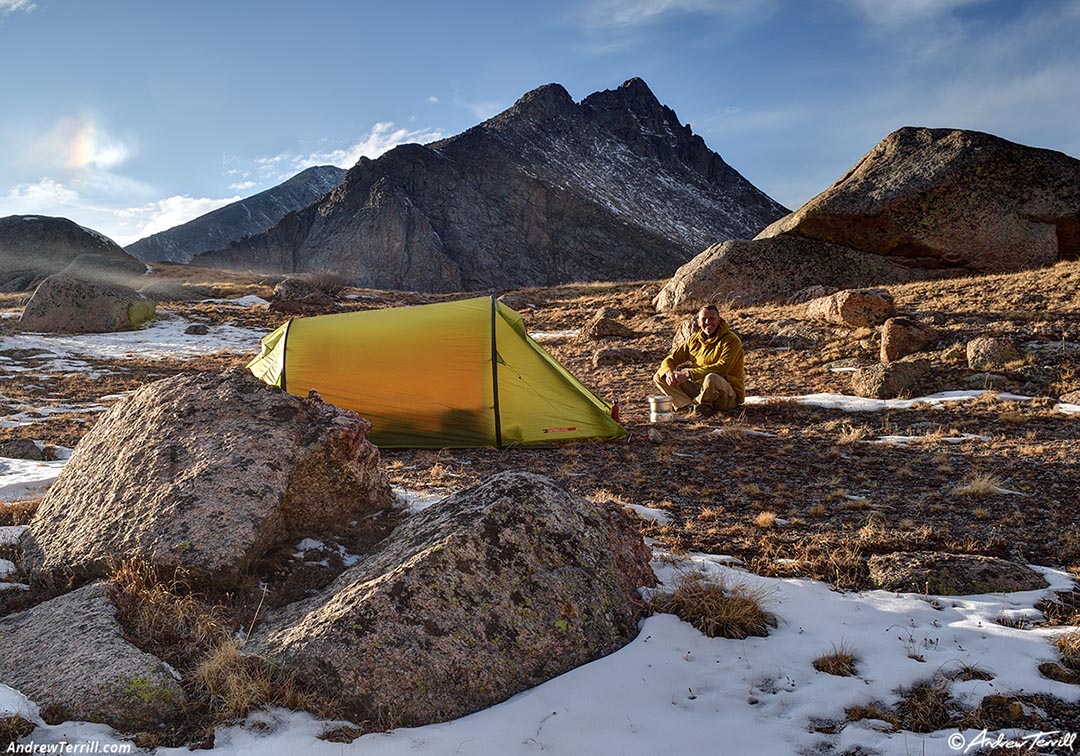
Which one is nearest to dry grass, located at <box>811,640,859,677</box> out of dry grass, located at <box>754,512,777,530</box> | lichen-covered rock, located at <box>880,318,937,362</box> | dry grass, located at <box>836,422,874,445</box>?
dry grass, located at <box>754,512,777,530</box>

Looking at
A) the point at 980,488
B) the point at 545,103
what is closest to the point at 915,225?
the point at 980,488

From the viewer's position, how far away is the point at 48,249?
5484cm

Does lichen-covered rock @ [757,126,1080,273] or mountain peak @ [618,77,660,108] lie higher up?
mountain peak @ [618,77,660,108]

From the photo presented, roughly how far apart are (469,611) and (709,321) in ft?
26.6

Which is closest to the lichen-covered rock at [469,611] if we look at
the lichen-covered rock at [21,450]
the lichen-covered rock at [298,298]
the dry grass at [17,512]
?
the dry grass at [17,512]

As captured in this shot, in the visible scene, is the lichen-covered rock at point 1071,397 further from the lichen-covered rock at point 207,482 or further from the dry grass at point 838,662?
the lichen-covered rock at point 207,482

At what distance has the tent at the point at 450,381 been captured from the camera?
9391 millimetres

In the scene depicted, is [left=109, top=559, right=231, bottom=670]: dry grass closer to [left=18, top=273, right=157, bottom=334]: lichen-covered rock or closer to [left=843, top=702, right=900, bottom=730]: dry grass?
[left=843, top=702, right=900, bottom=730]: dry grass

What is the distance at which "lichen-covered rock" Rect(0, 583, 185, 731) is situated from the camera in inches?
118

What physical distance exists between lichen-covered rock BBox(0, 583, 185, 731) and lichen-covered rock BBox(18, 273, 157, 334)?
2461cm

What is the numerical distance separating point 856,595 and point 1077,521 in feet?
9.62

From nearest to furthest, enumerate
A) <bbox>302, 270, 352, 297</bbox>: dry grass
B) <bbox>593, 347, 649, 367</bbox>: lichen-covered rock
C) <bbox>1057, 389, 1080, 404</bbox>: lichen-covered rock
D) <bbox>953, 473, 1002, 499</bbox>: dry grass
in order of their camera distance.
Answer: <bbox>953, 473, 1002, 499</bbox>: dry grass < <bbox>1057, 389, 1080, 404</bbox>: lichen-covered rock < <bbox>593, 347, 649, 367</bbox>: lichen-covered rock < <bbox>302, 270, 352, 297</bbox>: dry grass

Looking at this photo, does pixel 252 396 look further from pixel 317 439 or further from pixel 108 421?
pixel 108 421

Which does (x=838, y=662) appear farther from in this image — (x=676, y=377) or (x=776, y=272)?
(x=776, y=272)
